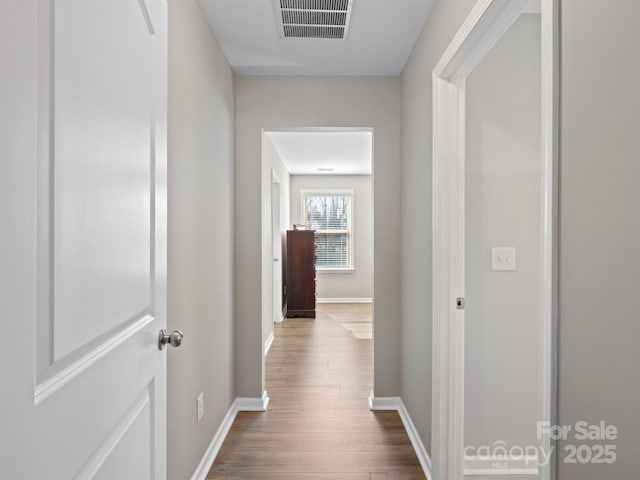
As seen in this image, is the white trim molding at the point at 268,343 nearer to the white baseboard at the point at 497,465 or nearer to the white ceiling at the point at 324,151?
the white ceiling at the point at 324,151

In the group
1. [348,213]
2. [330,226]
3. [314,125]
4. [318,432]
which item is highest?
[314,125]

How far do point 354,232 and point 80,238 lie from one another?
23.1 feet

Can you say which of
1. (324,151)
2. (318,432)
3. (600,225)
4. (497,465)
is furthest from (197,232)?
(324,151)

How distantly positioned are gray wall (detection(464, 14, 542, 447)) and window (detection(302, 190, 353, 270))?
5.57m

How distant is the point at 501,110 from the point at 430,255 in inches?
33.0

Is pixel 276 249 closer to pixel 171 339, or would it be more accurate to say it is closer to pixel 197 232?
pixel 197 232

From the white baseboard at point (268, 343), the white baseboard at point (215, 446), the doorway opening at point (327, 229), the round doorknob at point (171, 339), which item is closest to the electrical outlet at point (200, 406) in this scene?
the white baseboard at point (215, 446)

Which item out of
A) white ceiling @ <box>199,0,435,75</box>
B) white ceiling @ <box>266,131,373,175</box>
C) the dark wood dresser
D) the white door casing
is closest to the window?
white ceiling @ <box>266,131,373,175</box>

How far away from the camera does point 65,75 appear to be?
0.70 meters

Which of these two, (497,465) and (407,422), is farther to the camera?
(407,422)

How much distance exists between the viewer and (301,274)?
257 inches

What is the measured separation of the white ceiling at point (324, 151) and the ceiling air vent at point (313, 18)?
4.80ft

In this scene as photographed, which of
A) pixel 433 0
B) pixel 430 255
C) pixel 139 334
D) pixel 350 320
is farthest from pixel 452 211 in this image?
pixel 350 320

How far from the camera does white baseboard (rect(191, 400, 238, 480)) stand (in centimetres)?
204
